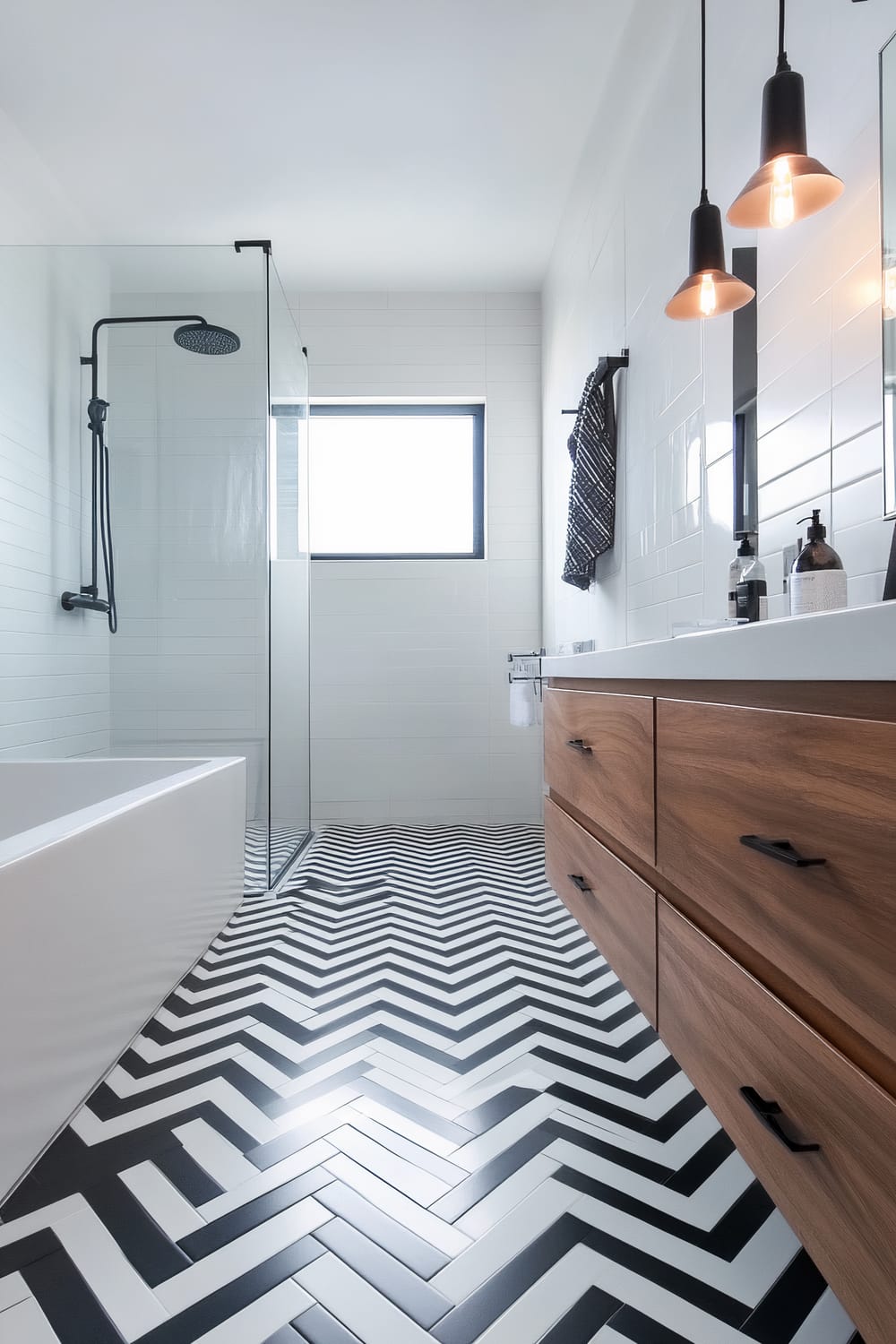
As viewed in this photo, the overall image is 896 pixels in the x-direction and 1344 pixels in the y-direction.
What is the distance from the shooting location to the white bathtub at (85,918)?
1173mm

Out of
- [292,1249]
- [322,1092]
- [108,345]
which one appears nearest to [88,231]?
[108,345]

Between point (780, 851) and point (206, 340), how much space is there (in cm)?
271

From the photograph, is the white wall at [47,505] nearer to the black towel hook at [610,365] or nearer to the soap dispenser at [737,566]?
the black towel hook at [610,365]

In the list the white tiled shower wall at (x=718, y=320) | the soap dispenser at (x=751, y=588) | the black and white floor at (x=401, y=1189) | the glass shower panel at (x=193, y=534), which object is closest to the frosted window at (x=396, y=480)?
the white tiled shower wall at (x=718, y=320)

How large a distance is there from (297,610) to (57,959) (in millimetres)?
2223

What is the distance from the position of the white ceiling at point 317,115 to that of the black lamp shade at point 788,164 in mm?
1575

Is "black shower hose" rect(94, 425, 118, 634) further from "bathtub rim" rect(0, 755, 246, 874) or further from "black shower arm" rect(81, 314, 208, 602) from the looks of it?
"bathtub rim" rect(0, 755, 246, 874)

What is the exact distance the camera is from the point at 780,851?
2.47ft

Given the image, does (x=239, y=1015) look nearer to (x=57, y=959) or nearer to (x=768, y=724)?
(x=57, y=959)

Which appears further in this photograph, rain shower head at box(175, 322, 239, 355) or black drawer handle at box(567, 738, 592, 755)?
rain shower head at box(175, 322, 239, 355)

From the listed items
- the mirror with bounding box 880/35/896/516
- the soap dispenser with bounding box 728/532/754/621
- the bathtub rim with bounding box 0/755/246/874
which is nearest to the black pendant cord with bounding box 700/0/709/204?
the mirror with bounding box 880/35/896/516

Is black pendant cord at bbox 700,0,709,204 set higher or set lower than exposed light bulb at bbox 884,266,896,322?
higher

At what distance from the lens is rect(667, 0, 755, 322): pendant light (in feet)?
4.94

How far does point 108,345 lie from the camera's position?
2.79 meters
